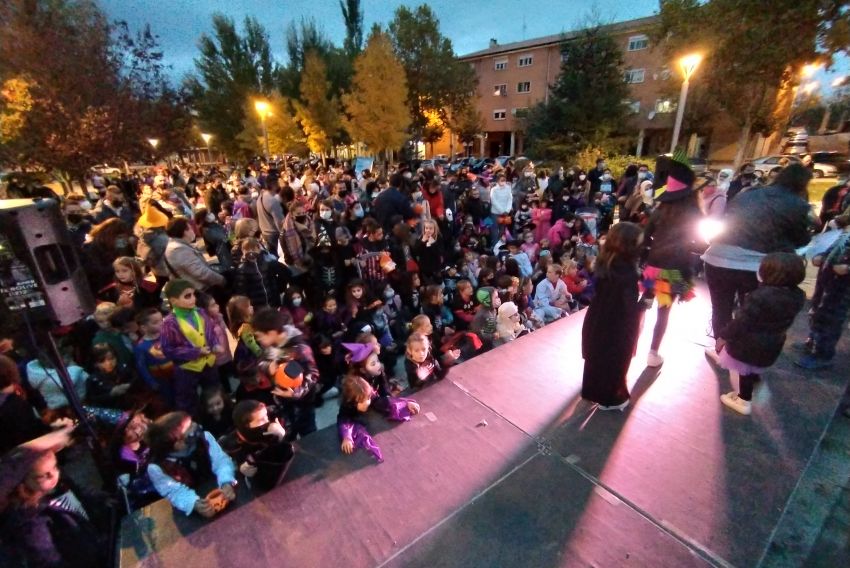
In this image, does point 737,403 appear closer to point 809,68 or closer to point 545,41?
point 809,68

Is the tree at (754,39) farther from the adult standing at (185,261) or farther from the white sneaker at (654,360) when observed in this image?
the adult standing at (185,261)

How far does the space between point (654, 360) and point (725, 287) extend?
845 mm

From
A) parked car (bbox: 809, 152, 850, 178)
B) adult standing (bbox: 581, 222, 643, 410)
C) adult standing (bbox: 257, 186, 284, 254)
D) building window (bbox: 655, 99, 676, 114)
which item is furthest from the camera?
building window (bbox: 655, 99, 676, 114)

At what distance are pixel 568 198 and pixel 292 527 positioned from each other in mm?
8941

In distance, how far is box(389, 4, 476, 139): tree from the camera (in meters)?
25.0

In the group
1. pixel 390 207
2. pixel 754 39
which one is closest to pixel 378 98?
pixel 754 39

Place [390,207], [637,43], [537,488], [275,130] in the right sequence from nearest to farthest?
1. [537,488]
2. [390,207]
3. [275,130]
4. [637,43]

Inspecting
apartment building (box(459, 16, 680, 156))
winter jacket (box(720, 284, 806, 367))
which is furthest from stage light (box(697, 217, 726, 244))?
apartment building (box(459, 16, 680, 156))

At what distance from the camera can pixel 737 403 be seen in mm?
2938

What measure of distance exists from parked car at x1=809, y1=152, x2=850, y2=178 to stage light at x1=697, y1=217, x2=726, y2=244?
75.3 ft

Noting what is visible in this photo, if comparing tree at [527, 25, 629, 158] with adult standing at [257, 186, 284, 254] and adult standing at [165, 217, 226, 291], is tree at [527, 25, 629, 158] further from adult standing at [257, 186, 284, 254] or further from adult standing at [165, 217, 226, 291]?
adult standing at [165, 217, 226, 291]

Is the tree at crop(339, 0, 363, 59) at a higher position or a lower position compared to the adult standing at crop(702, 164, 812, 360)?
higher

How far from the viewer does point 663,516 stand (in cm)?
216

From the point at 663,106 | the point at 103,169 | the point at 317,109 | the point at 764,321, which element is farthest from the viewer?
the point at 663,106
